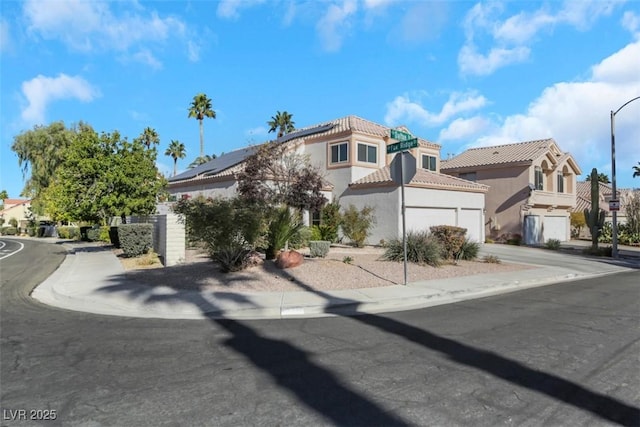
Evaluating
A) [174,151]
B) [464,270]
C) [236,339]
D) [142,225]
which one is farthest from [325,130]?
[174,151]

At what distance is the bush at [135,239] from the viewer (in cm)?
1775

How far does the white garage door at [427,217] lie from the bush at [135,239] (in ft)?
43.0

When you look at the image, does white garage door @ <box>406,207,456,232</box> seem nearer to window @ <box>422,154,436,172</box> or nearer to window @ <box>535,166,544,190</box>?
window @ <box>422,154,436,172</box>

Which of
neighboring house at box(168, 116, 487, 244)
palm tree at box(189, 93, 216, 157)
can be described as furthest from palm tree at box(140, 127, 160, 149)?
neighboring house at box(168, 116, 487, 244)

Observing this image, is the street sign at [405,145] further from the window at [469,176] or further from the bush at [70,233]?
the bush at [70,233]

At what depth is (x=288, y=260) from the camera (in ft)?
40.8

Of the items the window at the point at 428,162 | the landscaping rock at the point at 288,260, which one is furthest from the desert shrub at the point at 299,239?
the window at the point at 428,162

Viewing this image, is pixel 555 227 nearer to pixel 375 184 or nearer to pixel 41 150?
pixel 375 184

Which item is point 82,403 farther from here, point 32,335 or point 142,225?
point 142,225

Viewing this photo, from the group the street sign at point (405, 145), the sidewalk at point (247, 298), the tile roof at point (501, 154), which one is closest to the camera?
the sidewalk at point (247, 298)

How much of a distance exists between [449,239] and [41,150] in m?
41.9

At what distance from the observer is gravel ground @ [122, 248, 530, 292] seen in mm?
10586

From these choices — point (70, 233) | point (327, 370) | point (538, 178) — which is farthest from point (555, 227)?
point (70, 233)

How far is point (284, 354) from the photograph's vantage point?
560 cm
